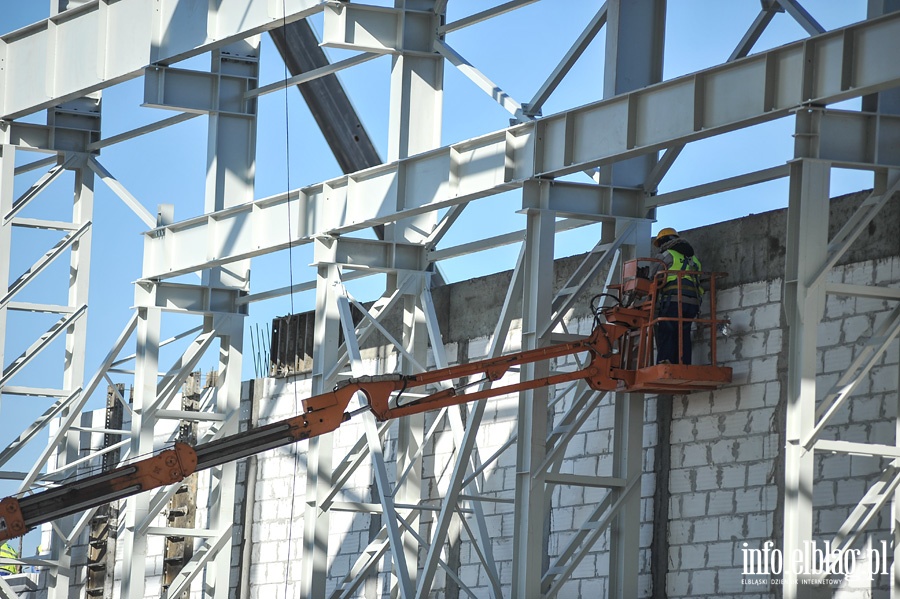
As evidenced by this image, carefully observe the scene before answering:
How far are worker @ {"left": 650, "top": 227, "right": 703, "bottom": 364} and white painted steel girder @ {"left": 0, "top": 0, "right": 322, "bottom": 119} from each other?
5494mm

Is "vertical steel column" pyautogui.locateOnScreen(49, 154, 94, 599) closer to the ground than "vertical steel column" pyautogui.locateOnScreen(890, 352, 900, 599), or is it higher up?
higher up

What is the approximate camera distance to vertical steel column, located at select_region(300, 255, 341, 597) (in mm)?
17922

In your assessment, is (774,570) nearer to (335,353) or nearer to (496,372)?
(496,372)

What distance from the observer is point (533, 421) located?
15.5m

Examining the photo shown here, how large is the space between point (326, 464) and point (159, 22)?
7117 mm

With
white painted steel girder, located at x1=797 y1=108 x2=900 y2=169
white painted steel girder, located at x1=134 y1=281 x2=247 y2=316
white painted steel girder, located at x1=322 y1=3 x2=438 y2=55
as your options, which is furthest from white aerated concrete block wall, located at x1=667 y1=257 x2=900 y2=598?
white painted steel girder, located at x1=134 y1=281 x2=247 y2=316

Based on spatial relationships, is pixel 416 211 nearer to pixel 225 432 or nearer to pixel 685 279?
pixel 685 279

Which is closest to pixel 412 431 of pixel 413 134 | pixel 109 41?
pixel 413 134

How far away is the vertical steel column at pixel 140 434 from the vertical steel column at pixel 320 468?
4063 mm

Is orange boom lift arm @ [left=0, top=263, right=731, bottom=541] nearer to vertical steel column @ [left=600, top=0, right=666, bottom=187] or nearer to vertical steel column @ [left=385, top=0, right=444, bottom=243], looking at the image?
vertical steel column @ [left=600, top=0, right=666, bottom=187]

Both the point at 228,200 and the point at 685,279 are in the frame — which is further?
the point at 228,200

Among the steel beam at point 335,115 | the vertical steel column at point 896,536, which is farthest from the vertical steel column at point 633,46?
the steel beam at point 335,115

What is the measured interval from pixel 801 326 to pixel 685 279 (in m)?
3.44

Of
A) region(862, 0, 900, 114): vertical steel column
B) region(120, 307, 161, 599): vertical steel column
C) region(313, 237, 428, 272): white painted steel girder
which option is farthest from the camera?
region(120, 307, 161, 599): vertical steel column
